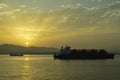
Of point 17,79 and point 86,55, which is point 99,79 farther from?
point 86,55

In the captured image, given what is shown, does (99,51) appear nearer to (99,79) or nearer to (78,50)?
(78,50)

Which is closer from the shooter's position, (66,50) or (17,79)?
(17,79)

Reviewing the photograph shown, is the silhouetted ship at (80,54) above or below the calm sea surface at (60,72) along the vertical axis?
above

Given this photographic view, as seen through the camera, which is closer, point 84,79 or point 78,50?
point 84,79

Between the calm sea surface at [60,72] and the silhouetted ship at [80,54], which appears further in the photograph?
the silhouetted ship at [80,54]

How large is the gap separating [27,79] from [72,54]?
301ft

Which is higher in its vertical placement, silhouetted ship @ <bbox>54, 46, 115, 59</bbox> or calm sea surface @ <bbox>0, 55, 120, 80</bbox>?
silhouetted ship @ <bbox>54, 46, 115, 59</bbox>

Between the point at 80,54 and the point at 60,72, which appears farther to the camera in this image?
the point at 80,54

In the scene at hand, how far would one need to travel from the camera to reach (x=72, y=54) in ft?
443

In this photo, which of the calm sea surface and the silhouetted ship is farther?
the silhouetted ship

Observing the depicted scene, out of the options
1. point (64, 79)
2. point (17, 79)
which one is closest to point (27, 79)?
point (17, 79)

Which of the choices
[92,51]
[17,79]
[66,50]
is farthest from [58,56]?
[17,79]

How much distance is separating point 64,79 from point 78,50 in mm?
93068

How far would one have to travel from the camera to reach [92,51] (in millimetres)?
137000
